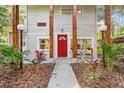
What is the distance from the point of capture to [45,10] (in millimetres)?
15141

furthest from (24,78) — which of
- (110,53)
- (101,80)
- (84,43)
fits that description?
(84,43)

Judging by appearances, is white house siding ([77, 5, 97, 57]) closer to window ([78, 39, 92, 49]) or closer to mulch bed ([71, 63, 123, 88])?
window ([78, 39, 92, 49])

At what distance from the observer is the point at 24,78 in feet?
26.8

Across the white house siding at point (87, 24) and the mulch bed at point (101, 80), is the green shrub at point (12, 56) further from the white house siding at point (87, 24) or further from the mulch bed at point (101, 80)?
the white house siding at point (87, 24)

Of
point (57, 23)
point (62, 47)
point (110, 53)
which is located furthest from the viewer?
point (62, 47)

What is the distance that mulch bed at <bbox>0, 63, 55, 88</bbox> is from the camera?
7254mm

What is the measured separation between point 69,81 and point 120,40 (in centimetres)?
869

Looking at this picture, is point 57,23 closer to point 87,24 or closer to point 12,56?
point 87,24

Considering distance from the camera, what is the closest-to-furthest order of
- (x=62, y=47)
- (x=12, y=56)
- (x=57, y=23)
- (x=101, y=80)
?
(x=101, y=80) → (x=12, y=56) → (x=57, y=23) → (x=62, y=47)

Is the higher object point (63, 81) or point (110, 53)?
point (110, 53)

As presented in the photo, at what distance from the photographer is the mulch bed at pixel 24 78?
725 cm

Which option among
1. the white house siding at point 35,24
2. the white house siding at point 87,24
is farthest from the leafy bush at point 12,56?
the white house siding at point 87,24

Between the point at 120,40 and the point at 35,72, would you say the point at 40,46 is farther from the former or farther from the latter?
the point at 35,72
